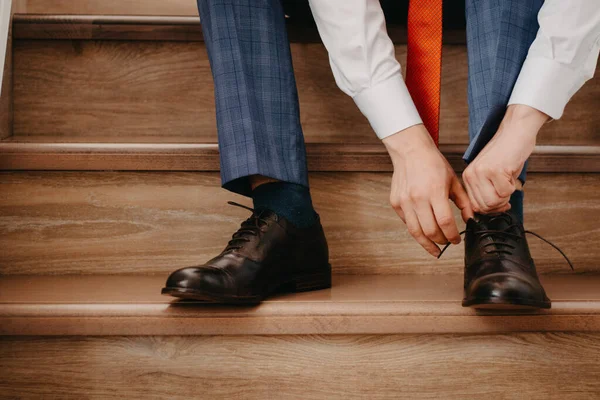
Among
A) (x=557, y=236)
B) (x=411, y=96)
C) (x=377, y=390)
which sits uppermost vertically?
(x=411, y=96)

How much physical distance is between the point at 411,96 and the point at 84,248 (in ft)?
1.79

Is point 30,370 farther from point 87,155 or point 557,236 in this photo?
point 557,236

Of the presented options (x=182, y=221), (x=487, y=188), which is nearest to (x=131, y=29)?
(x=182, y=221)

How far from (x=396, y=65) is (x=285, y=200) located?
231mm

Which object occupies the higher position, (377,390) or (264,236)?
(264,236)

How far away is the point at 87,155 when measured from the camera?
3.05 ft

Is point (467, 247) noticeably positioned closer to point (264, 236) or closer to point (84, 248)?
point (264, 236)

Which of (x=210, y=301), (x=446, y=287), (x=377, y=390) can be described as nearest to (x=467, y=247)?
(x=446, y=287)

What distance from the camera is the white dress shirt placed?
0.73 metres

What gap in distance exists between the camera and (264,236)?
821mm

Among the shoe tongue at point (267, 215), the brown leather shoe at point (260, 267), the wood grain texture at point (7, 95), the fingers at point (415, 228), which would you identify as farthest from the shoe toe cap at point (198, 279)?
the wood grain texture at point (7, 95)

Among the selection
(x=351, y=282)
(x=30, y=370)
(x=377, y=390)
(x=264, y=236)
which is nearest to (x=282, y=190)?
(x=264, y=236)

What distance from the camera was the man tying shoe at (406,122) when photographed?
73cm

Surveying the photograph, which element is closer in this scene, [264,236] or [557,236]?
[264,236]
